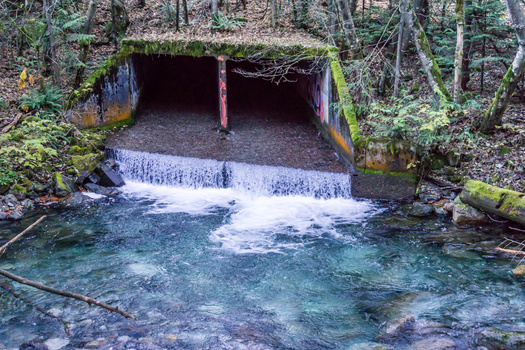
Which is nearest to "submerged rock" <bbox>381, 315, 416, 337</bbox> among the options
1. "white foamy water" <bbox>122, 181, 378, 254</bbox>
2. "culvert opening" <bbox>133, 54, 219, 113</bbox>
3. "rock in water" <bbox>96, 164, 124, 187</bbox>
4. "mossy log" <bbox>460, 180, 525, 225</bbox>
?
"white foamy water" <bbox>122, 181, 378, 254</bbox>

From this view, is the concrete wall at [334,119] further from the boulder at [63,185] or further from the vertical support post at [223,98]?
the vertical support post at [223,98]

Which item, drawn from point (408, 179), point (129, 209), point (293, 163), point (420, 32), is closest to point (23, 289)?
point (129, 209)

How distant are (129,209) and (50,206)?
1790mm

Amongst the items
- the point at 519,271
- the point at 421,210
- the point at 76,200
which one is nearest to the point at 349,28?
the point at 421,210

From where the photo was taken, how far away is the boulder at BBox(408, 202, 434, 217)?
9461 millimetres

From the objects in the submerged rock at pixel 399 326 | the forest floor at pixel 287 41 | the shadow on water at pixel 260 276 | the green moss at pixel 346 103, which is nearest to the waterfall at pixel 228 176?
the shadow on water at pixel 260 276

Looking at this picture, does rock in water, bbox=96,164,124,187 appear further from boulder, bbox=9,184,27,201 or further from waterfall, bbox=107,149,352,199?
boulder, bbox=9,184,27,201

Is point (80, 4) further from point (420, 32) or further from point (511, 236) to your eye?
point (511, 236)

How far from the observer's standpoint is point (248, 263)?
24.4ft

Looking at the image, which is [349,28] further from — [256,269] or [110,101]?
[256,269]

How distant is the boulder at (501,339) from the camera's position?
16.1 ft

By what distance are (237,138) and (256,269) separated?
6.29m

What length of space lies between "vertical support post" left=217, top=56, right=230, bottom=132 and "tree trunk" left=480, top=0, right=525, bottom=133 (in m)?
7.29

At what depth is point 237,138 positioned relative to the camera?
1281cm
